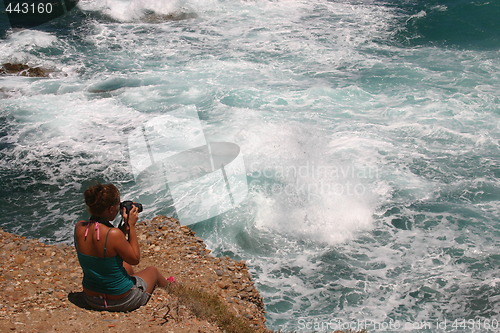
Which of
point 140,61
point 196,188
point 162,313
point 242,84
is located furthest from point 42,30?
point 162,313

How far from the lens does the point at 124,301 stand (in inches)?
205

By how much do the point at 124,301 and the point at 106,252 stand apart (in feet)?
2.70

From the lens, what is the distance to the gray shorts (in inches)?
203

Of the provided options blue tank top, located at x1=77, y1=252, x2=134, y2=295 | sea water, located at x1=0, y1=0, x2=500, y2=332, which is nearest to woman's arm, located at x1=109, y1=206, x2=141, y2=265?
blue tank top, located at x1=77, y1=252, x2=134, y2=295

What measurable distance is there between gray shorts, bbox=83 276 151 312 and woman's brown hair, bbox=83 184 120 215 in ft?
3.77

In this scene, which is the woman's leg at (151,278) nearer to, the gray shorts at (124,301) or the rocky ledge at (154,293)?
the rocky ledge at (154,293)

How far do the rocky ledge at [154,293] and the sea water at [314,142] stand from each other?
28.8 inches

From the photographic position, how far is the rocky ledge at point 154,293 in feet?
17.2

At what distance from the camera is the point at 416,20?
22.8m

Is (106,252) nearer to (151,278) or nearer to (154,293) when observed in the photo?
(151,278)

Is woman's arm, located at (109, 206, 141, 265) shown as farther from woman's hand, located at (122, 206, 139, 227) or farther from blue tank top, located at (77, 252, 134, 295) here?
blue tank top, located at (77, 252, 134, 295)

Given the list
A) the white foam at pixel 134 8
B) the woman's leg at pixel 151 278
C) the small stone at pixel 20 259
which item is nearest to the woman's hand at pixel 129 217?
the woman's leg at pixel 151 278

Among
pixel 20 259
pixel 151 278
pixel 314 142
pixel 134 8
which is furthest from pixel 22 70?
→ pixel 151 278

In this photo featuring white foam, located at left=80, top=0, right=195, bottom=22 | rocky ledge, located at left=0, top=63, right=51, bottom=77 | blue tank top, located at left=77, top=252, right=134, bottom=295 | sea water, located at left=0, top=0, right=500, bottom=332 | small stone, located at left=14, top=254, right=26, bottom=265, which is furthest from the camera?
white foam, located at left=80, top=0, right=195, bottom=22
